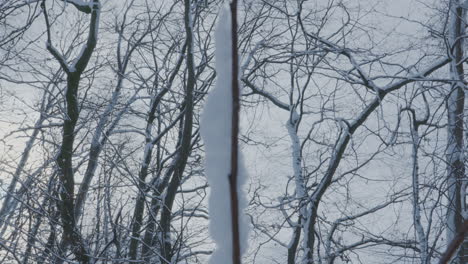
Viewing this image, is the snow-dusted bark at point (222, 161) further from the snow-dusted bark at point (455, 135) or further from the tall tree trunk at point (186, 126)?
the snow-dusted bark at point (455, 135)

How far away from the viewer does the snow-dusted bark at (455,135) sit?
227 inches

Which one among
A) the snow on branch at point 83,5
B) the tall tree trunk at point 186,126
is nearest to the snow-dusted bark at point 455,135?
the tall tree trunk at point 186,126

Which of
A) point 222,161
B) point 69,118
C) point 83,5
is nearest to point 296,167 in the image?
point 69,118

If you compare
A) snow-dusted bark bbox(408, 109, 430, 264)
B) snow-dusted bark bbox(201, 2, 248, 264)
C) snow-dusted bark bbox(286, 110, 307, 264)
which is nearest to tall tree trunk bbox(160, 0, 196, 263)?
snow-dusted bark bbox(286, 110, 307, 264)

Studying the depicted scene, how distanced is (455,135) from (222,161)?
276 inches

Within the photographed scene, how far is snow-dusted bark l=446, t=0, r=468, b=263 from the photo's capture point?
18.9ft

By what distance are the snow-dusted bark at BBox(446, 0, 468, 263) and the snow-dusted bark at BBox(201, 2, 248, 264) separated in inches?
215

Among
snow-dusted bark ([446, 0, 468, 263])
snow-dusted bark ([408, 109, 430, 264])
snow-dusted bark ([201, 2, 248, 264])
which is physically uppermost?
snow-dusted bark ([446, 0, 468, 263])

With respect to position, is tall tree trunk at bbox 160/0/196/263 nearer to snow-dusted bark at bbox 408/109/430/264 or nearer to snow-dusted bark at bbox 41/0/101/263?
snow-dusted bark at bbox 41/0/101/263

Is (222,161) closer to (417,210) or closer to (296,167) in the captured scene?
(417,210)

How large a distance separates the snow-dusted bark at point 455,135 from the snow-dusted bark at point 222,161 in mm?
5463

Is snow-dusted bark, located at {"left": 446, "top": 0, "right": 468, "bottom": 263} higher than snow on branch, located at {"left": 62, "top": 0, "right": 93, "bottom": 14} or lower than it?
lower

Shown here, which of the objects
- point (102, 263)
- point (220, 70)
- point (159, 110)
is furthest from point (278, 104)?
point (220, 70)

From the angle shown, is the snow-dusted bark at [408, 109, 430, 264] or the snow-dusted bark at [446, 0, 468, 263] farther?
the snow-dusted bark at [446, 0, 468, 263]
